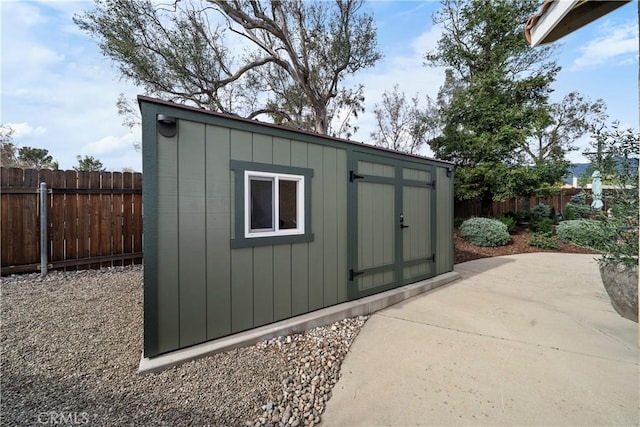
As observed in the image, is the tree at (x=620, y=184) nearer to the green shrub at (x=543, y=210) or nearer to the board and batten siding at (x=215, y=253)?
the board and batten siding at (x=215, y=253)

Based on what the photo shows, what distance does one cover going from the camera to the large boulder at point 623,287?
2.74m

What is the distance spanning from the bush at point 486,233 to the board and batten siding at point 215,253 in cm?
629

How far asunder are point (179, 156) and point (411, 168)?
3.10m

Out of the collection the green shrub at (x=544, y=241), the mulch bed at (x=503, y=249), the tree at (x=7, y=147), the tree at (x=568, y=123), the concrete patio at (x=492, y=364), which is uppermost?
the tree at (x=568, y=123)

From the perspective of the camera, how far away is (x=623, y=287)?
2852 millimetres

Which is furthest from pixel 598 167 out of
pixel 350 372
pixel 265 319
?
pixel 265 319

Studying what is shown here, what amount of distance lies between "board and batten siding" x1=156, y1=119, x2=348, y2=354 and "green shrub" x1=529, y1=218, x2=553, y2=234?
333 inches

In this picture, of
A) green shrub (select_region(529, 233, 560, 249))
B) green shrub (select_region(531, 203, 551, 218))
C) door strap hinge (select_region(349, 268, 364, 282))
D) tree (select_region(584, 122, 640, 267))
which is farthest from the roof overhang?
green shrub (select_region(531, 203, 551, 218))

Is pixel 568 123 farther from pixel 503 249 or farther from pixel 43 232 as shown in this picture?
pixel 43 232

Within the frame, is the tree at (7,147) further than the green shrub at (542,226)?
No

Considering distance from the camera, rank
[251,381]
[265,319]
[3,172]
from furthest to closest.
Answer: [3,172], [265,319], [251,381]

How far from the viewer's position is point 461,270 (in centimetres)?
532

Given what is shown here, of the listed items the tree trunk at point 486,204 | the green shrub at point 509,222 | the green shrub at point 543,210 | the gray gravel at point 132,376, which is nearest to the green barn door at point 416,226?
the gray gravel at point 132,376

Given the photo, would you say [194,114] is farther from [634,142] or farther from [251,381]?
[634,142]
